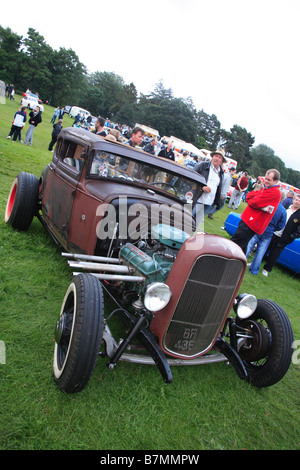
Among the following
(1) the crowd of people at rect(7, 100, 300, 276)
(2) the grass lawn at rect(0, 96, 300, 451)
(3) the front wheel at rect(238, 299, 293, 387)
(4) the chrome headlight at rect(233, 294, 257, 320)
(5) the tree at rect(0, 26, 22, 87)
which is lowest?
(2) the grass lawn at rect(0, 96, 300, 451)

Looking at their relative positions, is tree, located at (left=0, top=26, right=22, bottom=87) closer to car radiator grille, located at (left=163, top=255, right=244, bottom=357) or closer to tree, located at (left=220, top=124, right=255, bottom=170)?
tree, located at (left=220, top=124, right=255, bottom=170)

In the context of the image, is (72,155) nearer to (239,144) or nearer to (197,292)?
(197,292)

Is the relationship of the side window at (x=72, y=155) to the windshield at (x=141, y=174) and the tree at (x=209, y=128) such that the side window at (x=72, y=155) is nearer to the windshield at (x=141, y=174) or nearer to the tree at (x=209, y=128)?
the windshield at (x=141, y=174)

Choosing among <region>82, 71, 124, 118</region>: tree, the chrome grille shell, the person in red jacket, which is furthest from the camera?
<region>82, 71, 124, 118</region>: tree

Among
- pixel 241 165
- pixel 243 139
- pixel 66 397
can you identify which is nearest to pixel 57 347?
pixel 66 397

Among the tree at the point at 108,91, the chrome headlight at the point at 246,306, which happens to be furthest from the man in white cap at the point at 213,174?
the tree at the point at 108,91

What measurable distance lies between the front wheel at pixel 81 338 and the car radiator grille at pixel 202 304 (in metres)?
0.57

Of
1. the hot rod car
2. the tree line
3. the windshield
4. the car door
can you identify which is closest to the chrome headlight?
the hot rod car

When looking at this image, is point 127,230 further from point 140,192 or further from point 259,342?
point 259,342

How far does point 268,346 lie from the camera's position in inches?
108

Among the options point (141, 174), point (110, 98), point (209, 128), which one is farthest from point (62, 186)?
point (209, 128)

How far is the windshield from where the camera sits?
3359 mm

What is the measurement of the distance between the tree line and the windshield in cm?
5110

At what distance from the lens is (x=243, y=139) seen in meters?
75.6
